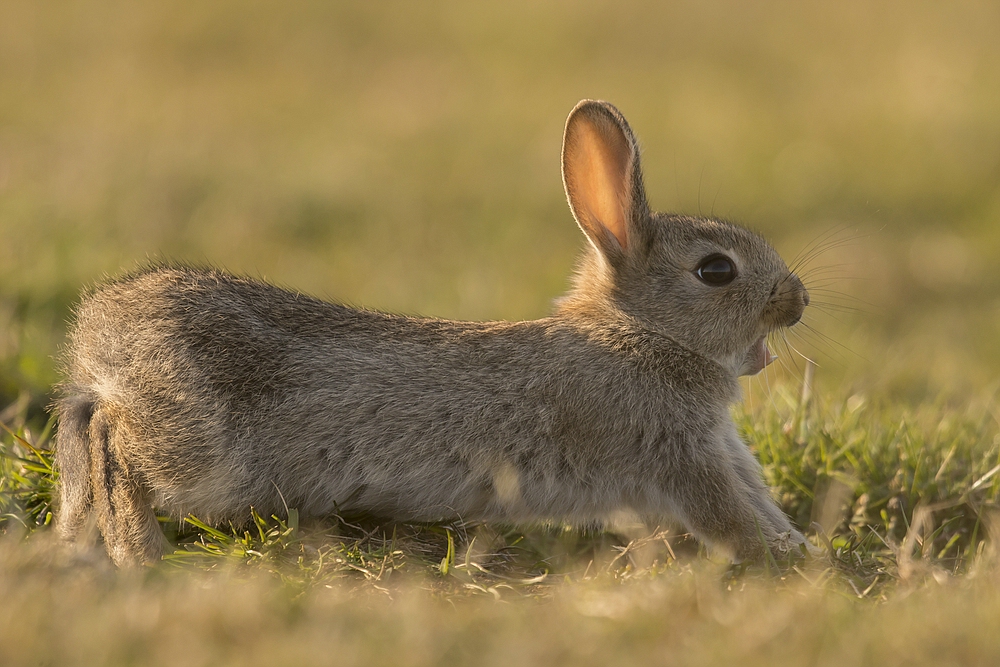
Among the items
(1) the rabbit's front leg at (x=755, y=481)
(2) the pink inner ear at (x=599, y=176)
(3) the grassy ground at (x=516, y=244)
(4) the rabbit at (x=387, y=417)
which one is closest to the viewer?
(3) the grassy ground at (x=516, y=244)

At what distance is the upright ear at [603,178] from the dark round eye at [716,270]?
0.30 meters

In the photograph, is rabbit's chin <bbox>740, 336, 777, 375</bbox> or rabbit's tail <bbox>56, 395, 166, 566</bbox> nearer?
rabbit's tail <bbox>56, 395, 166, 566</bbox>

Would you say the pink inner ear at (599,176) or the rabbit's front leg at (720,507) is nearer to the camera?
the rabbit's front leg at (720,507)

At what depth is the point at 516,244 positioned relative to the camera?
9391 mm

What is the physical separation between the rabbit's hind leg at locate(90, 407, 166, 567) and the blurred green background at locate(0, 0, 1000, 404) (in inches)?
54.6

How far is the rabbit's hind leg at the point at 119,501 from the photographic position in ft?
13.3

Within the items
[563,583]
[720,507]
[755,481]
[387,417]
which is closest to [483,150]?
[755,481]

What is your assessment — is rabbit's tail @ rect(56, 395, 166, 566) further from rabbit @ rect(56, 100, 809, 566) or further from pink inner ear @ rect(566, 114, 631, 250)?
pink inner ear @ rect(566, 114, 631, 250)

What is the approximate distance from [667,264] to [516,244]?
463 centimetres

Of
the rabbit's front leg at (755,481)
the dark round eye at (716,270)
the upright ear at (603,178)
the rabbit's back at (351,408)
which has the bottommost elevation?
the rabbit's front leg at (755,481)

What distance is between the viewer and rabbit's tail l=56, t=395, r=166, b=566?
4.08m

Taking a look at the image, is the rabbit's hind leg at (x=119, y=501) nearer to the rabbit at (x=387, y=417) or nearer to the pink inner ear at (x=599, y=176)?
the rabbit at (x=387, y=417)

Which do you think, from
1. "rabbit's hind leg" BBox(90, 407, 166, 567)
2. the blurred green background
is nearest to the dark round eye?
the blurred green background

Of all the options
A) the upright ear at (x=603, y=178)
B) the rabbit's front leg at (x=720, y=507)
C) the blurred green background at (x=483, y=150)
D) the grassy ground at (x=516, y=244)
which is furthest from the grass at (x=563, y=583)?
the upright ear at (x=603, y=178)
